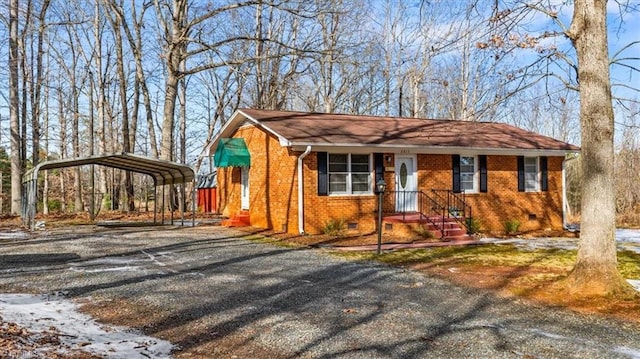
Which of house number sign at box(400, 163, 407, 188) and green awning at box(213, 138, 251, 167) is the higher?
green awning at box(213, 138, 251, 167)

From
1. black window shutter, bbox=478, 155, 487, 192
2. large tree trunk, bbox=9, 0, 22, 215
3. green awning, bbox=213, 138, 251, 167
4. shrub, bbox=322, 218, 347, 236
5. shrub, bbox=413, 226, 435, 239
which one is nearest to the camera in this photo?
shrub, bbox=413, 226, 435, 239

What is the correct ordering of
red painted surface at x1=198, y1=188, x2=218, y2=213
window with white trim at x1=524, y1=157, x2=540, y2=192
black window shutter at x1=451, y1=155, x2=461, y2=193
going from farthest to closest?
red painted surface at x1=198, y1=188, x2=218, y2=213, window with white trim at x1=524, y1=157, x2=540, y2=192, black window shutter at x1=451, y1=155, x2=461, y2=193

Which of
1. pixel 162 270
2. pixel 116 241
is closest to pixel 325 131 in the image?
pixel 116 241

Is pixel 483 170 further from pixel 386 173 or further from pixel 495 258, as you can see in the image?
pixel 495 258

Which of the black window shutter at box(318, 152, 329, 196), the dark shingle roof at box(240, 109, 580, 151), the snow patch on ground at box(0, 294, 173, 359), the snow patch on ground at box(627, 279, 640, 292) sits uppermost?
the dark shingle roof at box(240, 109, 580, 151)

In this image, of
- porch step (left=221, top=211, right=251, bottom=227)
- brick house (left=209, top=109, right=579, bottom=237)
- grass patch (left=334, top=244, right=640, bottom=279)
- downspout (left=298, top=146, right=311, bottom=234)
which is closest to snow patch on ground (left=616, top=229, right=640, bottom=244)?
brick house (left=209, top=109, right=579, bottom=237)

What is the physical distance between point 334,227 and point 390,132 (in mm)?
3953

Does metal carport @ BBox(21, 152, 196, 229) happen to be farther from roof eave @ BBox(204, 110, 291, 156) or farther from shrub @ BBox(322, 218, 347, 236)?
shrub @ BBox(322, 218, 347, 236)

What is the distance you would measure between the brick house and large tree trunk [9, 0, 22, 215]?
9412mm

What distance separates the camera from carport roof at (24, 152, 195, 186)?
1417cm

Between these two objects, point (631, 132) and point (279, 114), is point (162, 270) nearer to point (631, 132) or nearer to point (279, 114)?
point (279, 114)

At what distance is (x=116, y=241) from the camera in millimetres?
12594

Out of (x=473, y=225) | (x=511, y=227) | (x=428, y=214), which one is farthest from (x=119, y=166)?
(x=511, y=227)

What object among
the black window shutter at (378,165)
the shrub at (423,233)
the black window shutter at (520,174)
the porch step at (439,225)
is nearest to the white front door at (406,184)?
the porch step at (439,225)
